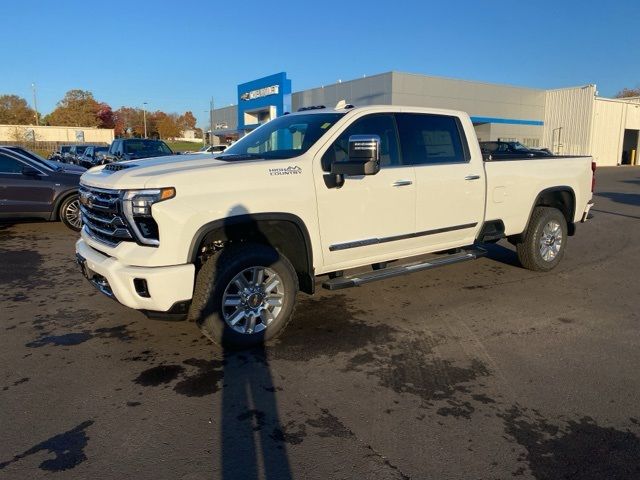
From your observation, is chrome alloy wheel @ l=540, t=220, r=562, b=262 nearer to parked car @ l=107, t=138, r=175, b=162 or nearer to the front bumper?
the front bumper

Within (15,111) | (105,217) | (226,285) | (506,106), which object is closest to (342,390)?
(226,285)

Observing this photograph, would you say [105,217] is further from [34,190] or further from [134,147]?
[134,147]

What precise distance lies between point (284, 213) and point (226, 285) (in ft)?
2.56

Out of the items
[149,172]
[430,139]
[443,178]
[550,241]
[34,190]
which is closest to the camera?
[149,172]

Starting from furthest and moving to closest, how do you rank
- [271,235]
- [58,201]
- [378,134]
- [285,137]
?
[58,201], [285,137], [378,134], [271,235]

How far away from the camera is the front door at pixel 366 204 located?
4.65m

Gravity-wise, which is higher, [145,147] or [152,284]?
[145,147]

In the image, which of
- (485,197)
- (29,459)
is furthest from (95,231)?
(485,197)

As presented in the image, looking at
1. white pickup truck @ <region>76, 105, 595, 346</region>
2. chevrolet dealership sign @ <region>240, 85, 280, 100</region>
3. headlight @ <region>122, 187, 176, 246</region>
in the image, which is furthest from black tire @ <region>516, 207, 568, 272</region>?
chevrolet dealership sign @ <region>240, 85, 280, 100</region>

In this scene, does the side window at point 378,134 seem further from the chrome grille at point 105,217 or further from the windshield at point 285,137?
the chrome grille at point 105,217

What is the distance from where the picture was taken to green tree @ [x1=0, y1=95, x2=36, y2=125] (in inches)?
3701

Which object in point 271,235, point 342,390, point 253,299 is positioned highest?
point 271,235

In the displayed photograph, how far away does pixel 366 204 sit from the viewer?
486cm

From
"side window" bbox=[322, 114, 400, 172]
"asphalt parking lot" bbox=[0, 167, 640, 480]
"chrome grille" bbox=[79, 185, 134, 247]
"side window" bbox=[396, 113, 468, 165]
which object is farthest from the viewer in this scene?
"side window" bbox=[396, 113, 468, 165]
